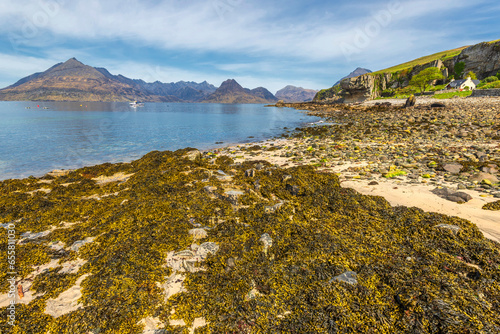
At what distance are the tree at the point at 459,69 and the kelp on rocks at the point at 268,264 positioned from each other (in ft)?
322

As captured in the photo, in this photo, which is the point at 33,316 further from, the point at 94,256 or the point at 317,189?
the point at 317,189

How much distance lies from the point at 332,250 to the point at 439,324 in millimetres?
2033

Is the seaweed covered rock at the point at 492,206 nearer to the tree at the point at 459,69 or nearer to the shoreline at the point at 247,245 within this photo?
the shoreline at the point at 247,245

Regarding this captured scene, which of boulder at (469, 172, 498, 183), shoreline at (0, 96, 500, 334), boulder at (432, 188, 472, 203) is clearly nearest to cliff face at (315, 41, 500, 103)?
boulder at (469, 172, 498, 183)

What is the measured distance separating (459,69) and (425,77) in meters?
19.0

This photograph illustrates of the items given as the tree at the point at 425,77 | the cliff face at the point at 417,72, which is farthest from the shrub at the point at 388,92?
the tree at the point at 425,77

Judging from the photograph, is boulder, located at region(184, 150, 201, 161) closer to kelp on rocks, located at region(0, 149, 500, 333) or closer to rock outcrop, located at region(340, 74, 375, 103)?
kelp on rocks, located at region(0, 149, 500, 333)

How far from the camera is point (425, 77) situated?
6297 cm

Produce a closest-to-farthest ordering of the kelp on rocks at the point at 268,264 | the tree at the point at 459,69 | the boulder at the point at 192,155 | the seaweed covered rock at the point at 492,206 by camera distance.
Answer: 1. the kelp on rocks at the point at 268,264
2. the seaweed covered rock at the point at 492,206
3. the boulder at the point at 192,155
4. the tree at the point at 459,69

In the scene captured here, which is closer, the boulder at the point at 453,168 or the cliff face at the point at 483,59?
the boulder at the point at 453,168

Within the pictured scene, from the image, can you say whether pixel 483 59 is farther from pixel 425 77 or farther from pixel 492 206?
pixel 492 206

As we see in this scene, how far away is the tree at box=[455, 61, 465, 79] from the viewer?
224 ft

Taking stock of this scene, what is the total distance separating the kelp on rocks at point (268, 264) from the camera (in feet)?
11.1

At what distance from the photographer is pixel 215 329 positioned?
11.0ft
